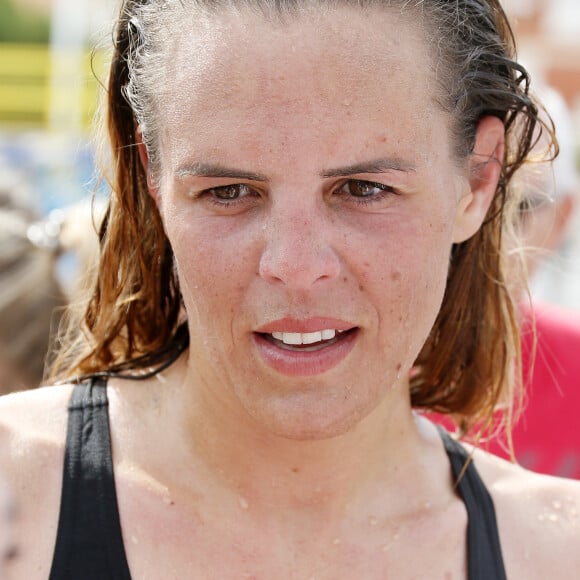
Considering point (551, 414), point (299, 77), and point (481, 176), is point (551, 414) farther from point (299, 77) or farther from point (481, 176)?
point (299, 77)

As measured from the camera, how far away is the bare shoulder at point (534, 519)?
2100 mm

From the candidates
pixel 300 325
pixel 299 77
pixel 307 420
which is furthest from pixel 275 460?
pixel 299 77

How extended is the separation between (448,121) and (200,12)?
0.49 metres

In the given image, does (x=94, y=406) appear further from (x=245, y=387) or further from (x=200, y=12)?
(x=200, y=12)

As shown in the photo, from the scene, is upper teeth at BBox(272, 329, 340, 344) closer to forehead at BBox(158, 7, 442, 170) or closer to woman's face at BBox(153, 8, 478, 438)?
woman's face at BBox(153, 8, 478, 438)

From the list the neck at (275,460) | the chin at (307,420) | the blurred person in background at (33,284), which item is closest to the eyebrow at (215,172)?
the chin at (307,420)

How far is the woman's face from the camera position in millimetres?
1666

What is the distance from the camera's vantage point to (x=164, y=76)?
183 centimetres

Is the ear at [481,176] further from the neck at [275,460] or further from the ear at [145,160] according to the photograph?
the ear at [145,160]

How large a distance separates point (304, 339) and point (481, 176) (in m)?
0.59

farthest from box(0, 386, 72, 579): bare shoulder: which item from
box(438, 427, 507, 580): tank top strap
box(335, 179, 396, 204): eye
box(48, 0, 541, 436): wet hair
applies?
box(438, 427, 507, 580): tank top strap

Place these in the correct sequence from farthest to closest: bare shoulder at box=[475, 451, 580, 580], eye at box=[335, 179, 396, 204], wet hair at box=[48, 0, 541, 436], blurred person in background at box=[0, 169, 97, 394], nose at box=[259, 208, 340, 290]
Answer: blurred person in background at box=[0, 169, 97, 394], bare shoulder at box=[475, 451, 580, 580], wet hair at box=[48, 0, 541, 436], eye at box=[335, 179, 396, 204], nose at box=[259, 208, 340, 290]

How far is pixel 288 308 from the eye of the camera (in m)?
1.68

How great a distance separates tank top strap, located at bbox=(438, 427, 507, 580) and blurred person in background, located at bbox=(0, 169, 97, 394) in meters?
1.32
